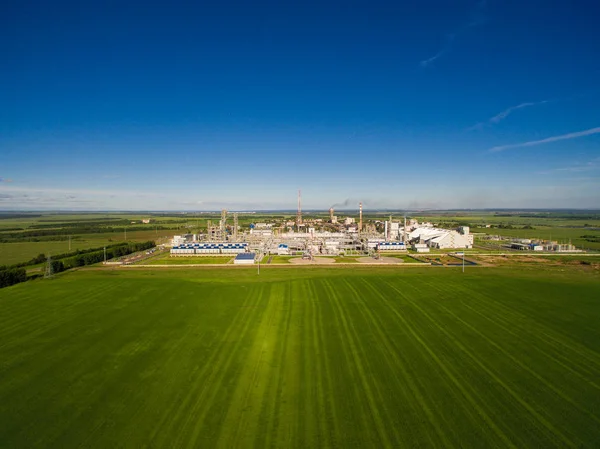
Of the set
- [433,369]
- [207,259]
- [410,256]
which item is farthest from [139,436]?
[410,256]

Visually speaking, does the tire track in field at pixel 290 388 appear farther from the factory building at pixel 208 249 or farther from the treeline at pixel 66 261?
the factory building at pixel 208 249

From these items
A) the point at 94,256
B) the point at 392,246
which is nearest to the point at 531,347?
the point at 392,246

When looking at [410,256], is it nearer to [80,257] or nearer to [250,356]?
[250,356]

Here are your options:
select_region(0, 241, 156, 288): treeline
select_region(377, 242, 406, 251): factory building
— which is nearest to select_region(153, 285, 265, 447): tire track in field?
select_region(0, 241, 156, 288): treeline

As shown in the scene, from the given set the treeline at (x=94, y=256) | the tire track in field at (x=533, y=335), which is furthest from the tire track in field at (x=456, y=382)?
the treeline at (x=94, y=256)

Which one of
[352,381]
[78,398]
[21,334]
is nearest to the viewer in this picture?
[78,398]

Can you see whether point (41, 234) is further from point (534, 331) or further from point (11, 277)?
point (534, 331)
